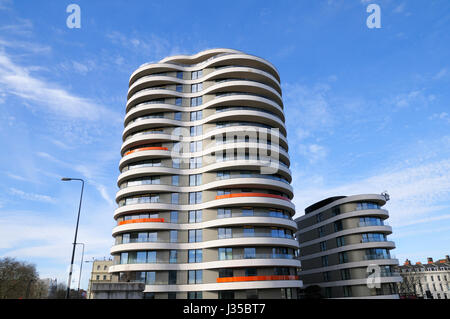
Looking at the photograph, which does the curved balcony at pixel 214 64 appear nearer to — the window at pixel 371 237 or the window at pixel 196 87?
the window at pixel 196 87

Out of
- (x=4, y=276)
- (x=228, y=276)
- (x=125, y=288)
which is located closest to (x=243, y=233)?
(x=228, y=276)

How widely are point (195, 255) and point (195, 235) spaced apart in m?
2.90

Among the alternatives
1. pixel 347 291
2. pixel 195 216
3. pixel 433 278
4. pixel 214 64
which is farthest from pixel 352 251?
pixel 433 278

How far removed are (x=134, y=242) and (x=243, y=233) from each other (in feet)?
53.6

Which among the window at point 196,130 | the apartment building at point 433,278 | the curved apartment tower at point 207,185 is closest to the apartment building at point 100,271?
the curved apartment tower at point 207,185

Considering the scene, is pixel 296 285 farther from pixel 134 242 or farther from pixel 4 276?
pixel 4 276

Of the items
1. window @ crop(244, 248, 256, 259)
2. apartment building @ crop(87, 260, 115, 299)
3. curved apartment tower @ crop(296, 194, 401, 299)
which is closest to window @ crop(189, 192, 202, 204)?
window @ crop(244, 248, 256, 259)

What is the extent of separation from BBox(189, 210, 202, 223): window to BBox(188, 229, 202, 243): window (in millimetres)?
1507

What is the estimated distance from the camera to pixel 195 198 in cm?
4747

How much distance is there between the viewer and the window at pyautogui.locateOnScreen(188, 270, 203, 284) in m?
42.5

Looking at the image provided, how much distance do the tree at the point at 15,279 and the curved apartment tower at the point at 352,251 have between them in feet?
207

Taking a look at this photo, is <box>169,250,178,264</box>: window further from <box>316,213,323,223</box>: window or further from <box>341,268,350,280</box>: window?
<box>316,213,323,223</box>: window
